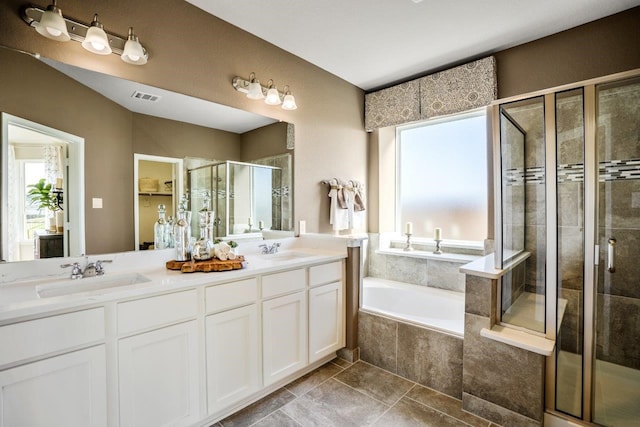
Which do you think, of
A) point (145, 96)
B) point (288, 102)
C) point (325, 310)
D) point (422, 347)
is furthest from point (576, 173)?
point (145, 96)

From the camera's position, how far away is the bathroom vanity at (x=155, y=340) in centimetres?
111

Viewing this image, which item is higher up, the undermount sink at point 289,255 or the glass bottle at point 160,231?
the glass bottle at point 160,231

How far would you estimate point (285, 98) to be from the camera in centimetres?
254

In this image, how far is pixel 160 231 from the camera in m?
1.90

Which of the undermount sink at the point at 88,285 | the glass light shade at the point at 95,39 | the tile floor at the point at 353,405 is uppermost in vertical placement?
the glass light shade at the point at 95,39

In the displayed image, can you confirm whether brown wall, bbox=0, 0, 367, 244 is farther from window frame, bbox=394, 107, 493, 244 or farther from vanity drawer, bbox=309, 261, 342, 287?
vanity drawer, bbox=309, 261, 342, 287

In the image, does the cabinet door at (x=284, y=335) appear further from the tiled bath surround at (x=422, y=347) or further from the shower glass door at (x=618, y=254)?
the shower glass door at (x=618, y=254)

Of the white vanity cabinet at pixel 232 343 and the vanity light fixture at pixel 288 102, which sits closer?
the white vanity cabinet at pixel 232 343

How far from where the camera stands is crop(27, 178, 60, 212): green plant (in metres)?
1.47

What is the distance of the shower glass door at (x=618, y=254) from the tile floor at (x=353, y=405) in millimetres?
755

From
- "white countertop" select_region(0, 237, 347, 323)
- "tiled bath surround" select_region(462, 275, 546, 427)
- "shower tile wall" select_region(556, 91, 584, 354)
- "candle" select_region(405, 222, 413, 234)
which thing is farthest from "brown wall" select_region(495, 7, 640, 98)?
"white countertop" select_region(0, 237, 347, 323)

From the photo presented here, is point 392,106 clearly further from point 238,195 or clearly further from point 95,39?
point 95,39

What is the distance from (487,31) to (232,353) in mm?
2978

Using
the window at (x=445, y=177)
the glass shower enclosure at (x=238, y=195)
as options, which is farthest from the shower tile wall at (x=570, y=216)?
the glass shower enclosure at (x=238, y=195)
